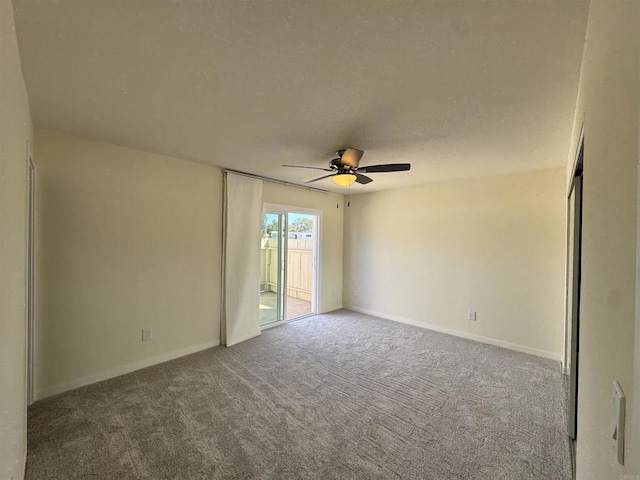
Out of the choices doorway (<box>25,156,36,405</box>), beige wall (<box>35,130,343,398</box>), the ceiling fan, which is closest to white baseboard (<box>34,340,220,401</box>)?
beige wall (<box>35,130,343,398</box>)

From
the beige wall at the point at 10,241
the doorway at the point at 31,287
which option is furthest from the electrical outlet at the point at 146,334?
the beige wall at the point at 10,241

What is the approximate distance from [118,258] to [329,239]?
3409 millimetres

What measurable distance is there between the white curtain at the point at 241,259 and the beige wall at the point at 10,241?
2.22 metres

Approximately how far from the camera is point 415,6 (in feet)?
3.63

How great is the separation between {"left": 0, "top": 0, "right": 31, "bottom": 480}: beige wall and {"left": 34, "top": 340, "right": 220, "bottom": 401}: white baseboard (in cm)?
115

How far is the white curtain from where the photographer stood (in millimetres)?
3787

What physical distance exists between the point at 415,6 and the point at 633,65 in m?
0.88

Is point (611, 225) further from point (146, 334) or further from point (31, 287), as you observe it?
point (146, 334)

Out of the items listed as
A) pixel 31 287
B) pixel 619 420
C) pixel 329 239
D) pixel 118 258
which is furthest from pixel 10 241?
pixel 329 239

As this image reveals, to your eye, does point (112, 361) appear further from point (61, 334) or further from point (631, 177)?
point (631, 177)

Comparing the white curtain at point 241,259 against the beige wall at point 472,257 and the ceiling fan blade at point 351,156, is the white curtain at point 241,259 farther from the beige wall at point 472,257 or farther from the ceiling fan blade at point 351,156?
the beige wall at point 472,257

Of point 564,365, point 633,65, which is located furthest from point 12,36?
point 564,365

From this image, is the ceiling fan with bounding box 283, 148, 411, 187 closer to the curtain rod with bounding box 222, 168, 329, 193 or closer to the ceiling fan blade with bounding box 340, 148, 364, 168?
the ceiling fan blade with bounding box 340, 148, 364, 168

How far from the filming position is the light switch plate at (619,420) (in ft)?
1.71
